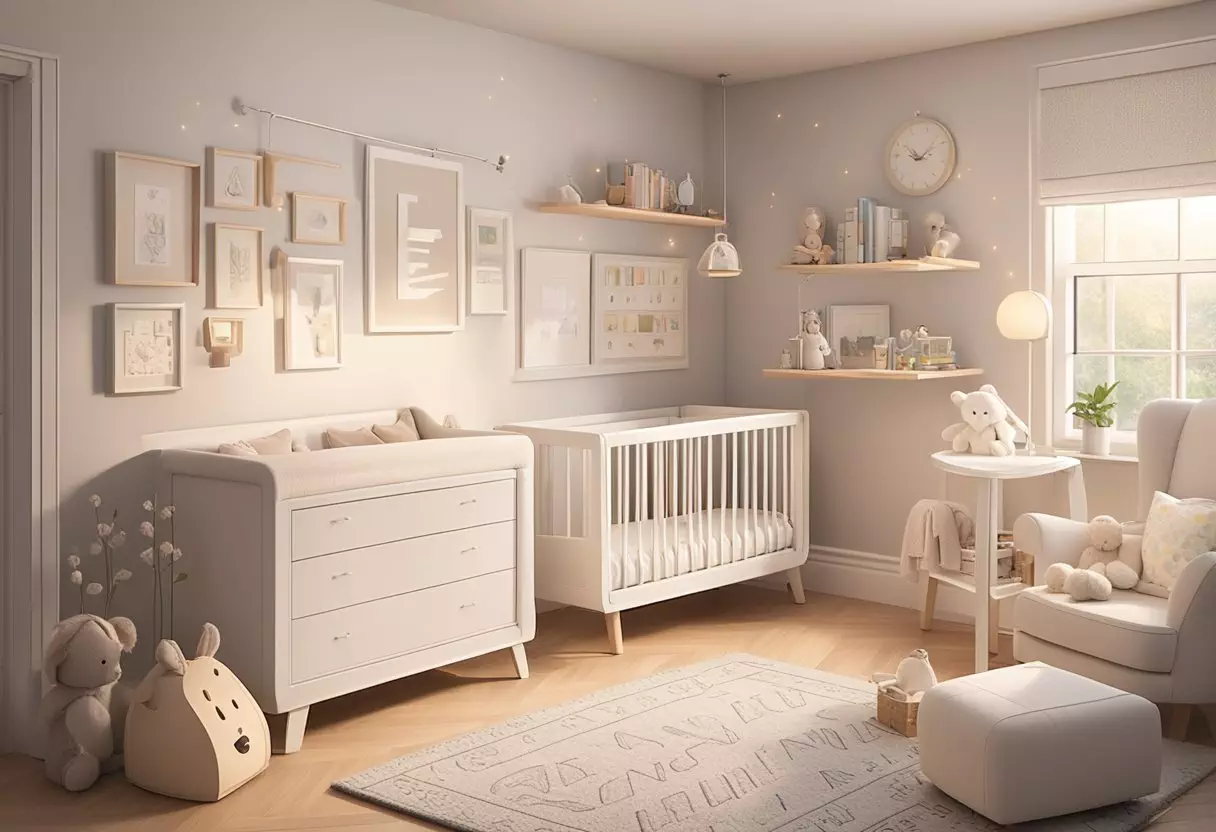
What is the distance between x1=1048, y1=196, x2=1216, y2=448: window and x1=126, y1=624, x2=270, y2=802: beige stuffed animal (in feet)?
10.2

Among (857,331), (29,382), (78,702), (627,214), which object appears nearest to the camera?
(78,702)

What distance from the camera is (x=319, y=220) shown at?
3807 millimetres

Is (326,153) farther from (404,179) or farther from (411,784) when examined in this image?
(411,784)

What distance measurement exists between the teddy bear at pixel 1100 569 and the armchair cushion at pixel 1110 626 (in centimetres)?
3

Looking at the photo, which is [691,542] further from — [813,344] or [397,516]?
[397,516]

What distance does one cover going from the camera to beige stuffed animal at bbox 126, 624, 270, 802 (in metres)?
2.87

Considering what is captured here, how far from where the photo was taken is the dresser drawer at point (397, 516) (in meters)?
3.22

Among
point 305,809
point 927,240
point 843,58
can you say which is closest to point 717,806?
point 305,809

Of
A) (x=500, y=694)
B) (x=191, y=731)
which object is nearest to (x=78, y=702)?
(x=191, y=731)

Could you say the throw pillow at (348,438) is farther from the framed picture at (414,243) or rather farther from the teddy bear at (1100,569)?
the teddy bear at (1100,569)

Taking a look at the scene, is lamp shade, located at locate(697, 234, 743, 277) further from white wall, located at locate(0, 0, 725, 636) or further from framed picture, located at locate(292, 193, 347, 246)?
framed picture, located at locate(292, 193, 347, 246)

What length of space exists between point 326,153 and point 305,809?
6.73 feet

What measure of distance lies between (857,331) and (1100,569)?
1669 mm

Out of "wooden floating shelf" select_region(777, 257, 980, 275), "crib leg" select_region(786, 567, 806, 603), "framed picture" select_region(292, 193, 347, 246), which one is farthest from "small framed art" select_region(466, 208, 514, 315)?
"crib leg" select_region(786, 567, 806, 603)
